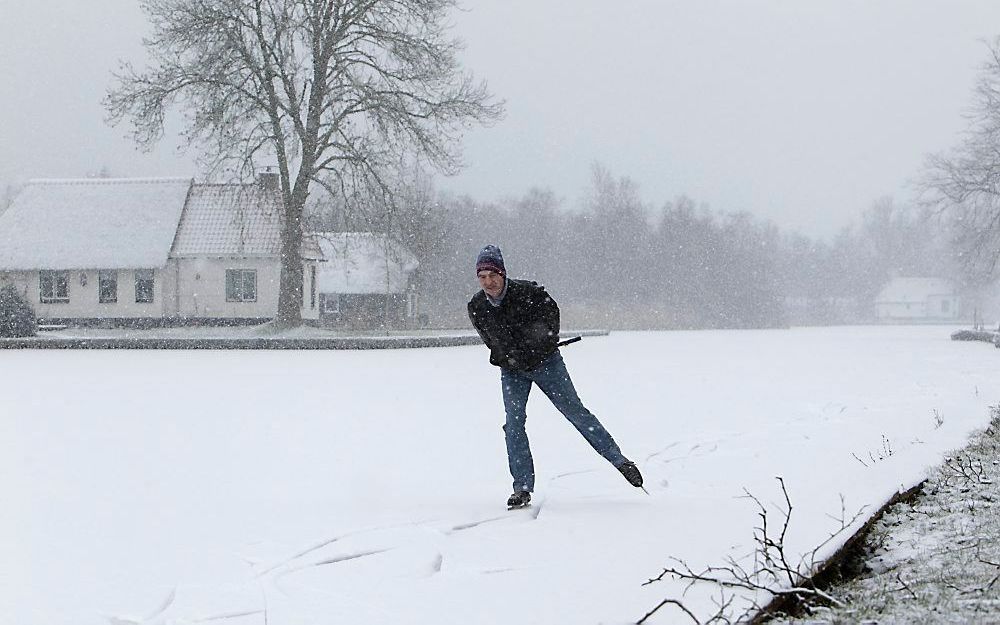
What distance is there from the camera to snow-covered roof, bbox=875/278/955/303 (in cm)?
11988

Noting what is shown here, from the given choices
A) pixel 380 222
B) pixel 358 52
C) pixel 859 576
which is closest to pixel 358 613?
pixel 859 576

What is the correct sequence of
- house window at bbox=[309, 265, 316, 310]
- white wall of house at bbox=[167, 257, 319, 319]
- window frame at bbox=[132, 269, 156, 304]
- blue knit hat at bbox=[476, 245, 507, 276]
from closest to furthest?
blue knit hat at bbox=[476, 245, 507, 276] < white wall of house at bbox=[167, 257, 319, 319] < window frame at bbox=[132, 269, 156, 304] < house window at bbox=[309, 265, 316, 310]

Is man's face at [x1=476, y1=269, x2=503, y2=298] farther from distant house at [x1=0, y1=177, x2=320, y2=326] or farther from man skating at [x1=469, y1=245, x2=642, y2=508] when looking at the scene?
distant house at [x1=0, y1=177, x2=320, y2=326]

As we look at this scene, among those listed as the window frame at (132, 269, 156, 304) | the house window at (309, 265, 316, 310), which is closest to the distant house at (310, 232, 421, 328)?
the house window at (309, 265, 316, 310)

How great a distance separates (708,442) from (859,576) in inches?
195

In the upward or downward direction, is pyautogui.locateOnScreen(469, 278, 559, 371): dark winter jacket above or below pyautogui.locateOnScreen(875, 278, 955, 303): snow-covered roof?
below

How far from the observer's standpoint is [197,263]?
4106 cm

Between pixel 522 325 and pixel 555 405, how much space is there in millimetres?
535

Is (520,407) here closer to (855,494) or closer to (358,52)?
(855,494)

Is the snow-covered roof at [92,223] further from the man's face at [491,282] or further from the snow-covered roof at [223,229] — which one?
the man's face at [491,282]

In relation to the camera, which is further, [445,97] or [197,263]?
[197,263]

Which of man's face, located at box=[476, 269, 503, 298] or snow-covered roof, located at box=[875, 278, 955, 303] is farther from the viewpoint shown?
snow-covered roof, located at box=[875, 278, 955, 303]

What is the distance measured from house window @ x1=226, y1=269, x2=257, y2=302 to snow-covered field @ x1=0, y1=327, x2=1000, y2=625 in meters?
26.1

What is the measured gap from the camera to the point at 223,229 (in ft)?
136
